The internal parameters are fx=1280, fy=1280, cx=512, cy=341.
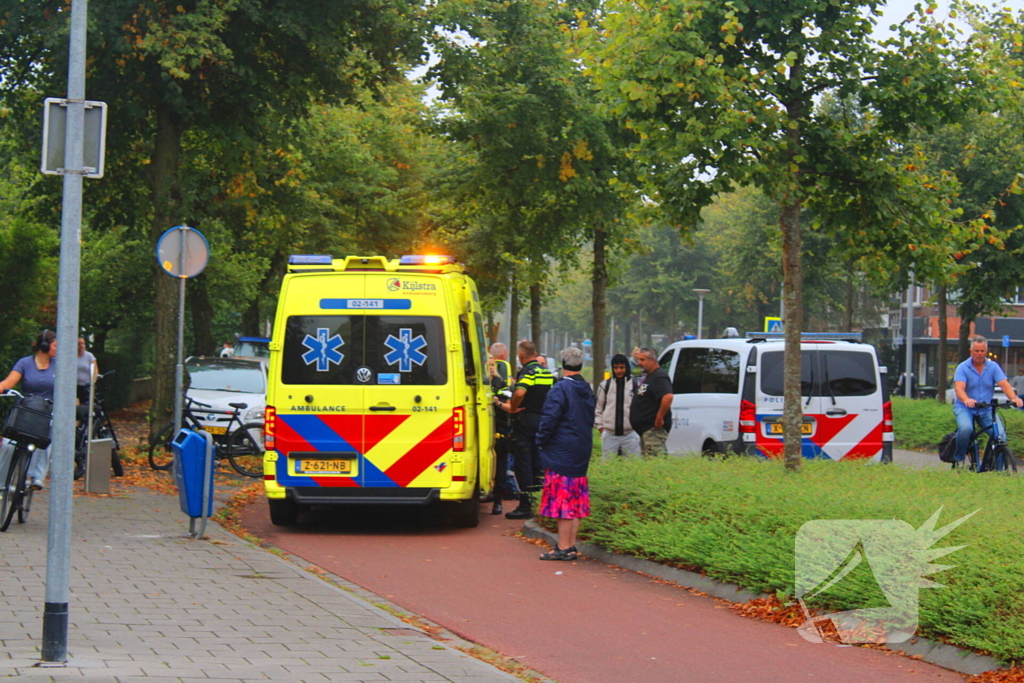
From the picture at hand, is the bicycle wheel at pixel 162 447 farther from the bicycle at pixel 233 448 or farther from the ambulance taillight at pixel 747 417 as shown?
the ambulance taillight at pixel 747 417

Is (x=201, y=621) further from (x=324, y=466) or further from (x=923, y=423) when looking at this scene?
(x=923, y=423)

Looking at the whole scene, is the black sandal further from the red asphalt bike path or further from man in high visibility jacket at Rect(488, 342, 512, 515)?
man in high visibility jacket at Rect(488, 342, 512, 515)

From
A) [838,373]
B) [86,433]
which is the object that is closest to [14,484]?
[86,433]

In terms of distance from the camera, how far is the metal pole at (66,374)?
6.12 m

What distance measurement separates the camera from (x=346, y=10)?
56.7ft

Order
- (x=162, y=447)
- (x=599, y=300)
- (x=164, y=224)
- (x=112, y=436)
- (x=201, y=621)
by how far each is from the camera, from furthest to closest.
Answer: (x=599, y=300), (x=164, y=224), (x=162, y=447), (x=112, y=436), (x=201, y=621)

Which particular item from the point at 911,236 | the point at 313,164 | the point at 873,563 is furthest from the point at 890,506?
the point at 313,164

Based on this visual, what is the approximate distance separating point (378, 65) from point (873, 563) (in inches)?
533

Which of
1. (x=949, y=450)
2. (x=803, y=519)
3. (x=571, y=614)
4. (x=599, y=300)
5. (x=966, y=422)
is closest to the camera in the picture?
(x=571, y=614)

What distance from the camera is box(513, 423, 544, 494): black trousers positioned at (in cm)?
1361

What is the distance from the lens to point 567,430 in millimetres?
10484

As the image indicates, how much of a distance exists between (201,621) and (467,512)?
533 centimetres

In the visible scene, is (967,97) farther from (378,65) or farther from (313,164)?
(313,164)

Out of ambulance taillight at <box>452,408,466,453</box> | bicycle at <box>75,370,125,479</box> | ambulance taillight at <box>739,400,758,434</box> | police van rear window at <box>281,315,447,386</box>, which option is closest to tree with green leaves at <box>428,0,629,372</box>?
ambulance taillight at <box>739,400,758,434</box>
